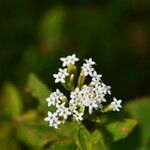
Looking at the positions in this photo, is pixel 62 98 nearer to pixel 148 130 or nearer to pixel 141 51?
pixel 148 130

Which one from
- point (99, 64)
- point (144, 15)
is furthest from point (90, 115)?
point (144, 15)

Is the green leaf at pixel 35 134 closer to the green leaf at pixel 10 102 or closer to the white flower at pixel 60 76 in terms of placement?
the green leaf at pixel 10 102

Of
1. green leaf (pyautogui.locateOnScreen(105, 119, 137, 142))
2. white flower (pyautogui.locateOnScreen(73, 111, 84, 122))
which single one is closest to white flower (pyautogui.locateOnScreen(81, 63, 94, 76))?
white flower (pyautogui.locateOnScreen(73, 111, 84, 122))

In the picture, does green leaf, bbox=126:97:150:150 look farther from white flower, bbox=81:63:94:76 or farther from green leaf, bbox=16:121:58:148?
white flower, bbox=81:63:94:76

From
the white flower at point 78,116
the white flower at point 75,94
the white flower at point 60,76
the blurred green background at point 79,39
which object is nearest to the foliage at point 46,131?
the white flower at point 78,116

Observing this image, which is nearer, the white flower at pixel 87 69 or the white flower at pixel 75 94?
the white flower at pixel 75 94

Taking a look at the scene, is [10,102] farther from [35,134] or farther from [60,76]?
[60,76]

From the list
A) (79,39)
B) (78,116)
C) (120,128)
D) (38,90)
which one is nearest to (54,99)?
(78,116)
